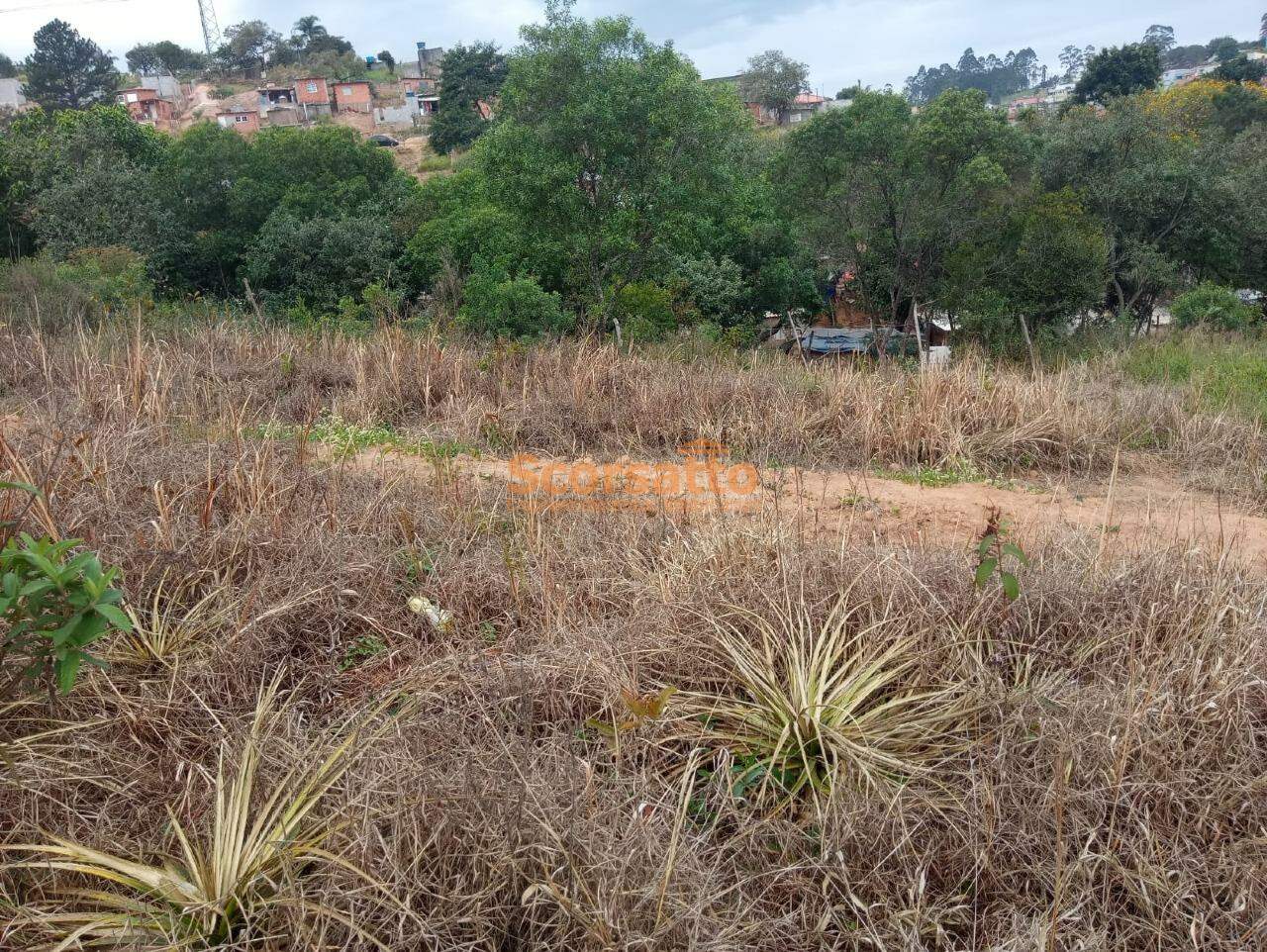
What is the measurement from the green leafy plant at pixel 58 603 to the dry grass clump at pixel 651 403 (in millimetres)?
3364

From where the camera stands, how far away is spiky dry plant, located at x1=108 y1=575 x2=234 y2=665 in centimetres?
281

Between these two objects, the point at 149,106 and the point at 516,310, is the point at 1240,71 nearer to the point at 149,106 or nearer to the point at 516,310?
the point at 516,310

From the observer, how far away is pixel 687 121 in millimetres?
12367

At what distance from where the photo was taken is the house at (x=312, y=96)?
53625 mm

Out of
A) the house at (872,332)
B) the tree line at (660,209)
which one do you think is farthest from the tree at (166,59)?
the house at (872,332)

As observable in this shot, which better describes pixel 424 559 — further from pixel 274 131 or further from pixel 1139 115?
pixel 274 131

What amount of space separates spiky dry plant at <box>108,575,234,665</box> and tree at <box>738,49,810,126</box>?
58023mm

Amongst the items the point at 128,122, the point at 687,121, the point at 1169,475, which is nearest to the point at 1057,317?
the point at 687,121

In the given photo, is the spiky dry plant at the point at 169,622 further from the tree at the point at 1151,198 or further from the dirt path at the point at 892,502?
the tree at the point at 1151,198

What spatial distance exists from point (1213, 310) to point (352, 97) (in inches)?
2107

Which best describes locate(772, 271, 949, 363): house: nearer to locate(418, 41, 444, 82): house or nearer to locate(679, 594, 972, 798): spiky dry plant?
locate(679, 594, 972, 798): spiky dry plant

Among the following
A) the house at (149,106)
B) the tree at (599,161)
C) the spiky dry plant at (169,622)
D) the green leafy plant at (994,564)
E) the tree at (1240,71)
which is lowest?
the spiky dry plant at (169,622)

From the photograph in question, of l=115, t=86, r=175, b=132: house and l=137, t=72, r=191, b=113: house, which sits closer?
l=115, t=86, r=175, b=132: house

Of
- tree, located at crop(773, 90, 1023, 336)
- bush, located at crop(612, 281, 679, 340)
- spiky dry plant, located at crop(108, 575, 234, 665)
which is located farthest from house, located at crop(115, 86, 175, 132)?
spiky dry plant, located at crop(108, 575, 234, 665)
